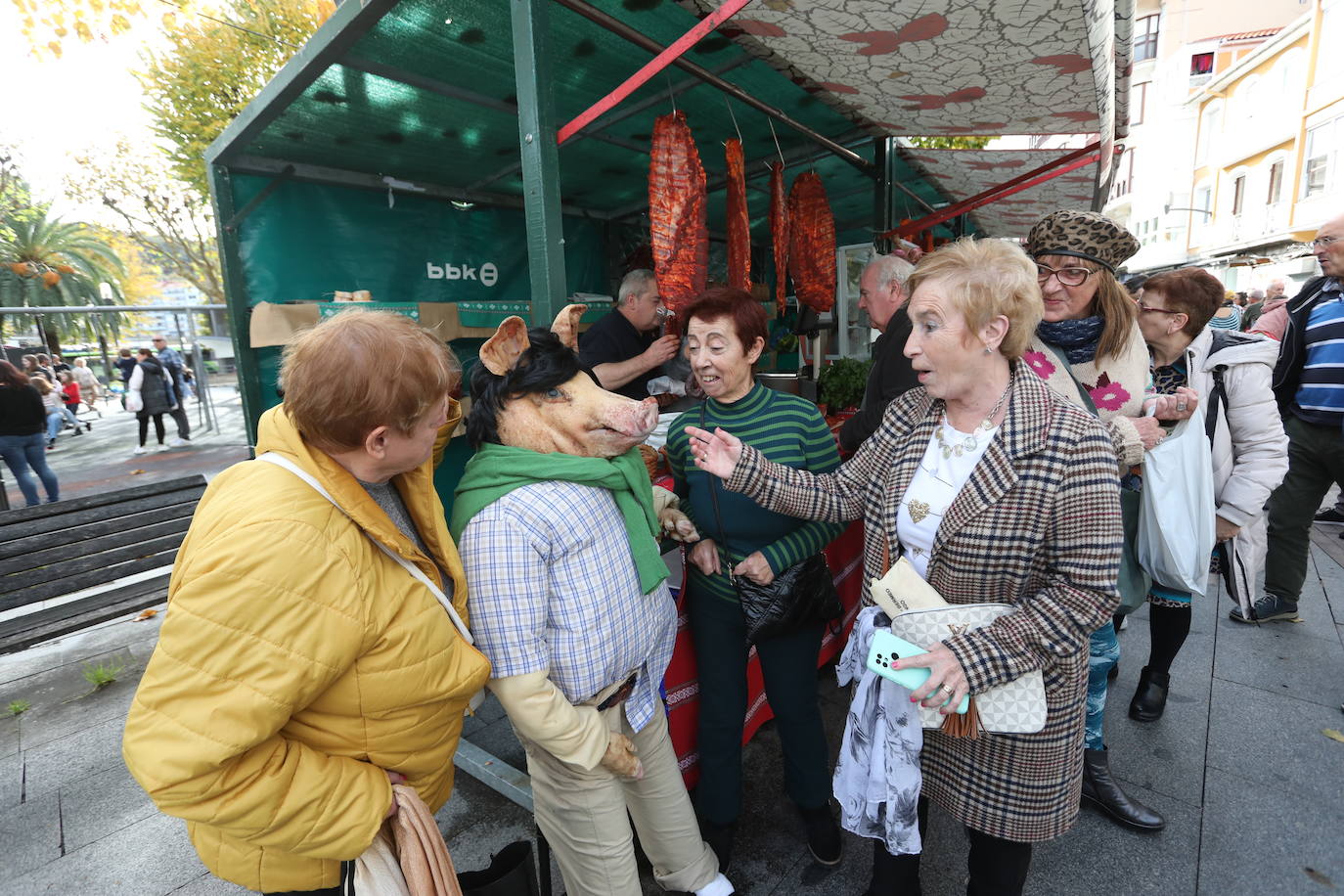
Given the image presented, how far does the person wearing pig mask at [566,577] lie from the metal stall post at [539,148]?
0.59 meters

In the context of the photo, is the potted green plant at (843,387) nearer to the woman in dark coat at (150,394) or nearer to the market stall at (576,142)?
the market stall at (576,142)

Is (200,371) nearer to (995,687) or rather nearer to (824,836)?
(824,836)

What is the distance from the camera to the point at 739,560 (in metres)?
2.16

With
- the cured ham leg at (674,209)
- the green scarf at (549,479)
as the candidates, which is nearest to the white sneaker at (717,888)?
the green scarf at (549,479)

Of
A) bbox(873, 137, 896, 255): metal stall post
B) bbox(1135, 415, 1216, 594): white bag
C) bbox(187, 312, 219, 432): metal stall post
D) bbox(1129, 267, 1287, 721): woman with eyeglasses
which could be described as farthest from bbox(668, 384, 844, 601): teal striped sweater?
bbox(187, 312, 219, 432): metal stall post

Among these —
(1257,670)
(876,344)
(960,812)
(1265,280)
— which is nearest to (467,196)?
(876,344)

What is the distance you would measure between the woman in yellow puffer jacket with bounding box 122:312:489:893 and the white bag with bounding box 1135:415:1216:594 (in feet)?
7.28

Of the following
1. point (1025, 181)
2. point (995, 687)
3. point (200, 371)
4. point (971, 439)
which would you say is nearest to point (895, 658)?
point (995, 687)

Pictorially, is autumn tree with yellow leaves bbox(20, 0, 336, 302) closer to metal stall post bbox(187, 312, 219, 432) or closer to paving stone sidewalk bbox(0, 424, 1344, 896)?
metal stall post bbox(187, 312, 219, 432)

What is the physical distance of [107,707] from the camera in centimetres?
356

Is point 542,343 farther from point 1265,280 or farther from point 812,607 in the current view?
point 1265,280

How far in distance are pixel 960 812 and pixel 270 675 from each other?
174 centimetres

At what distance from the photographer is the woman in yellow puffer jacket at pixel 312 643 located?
1.03 m

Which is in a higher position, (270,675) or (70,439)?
(270,675)
